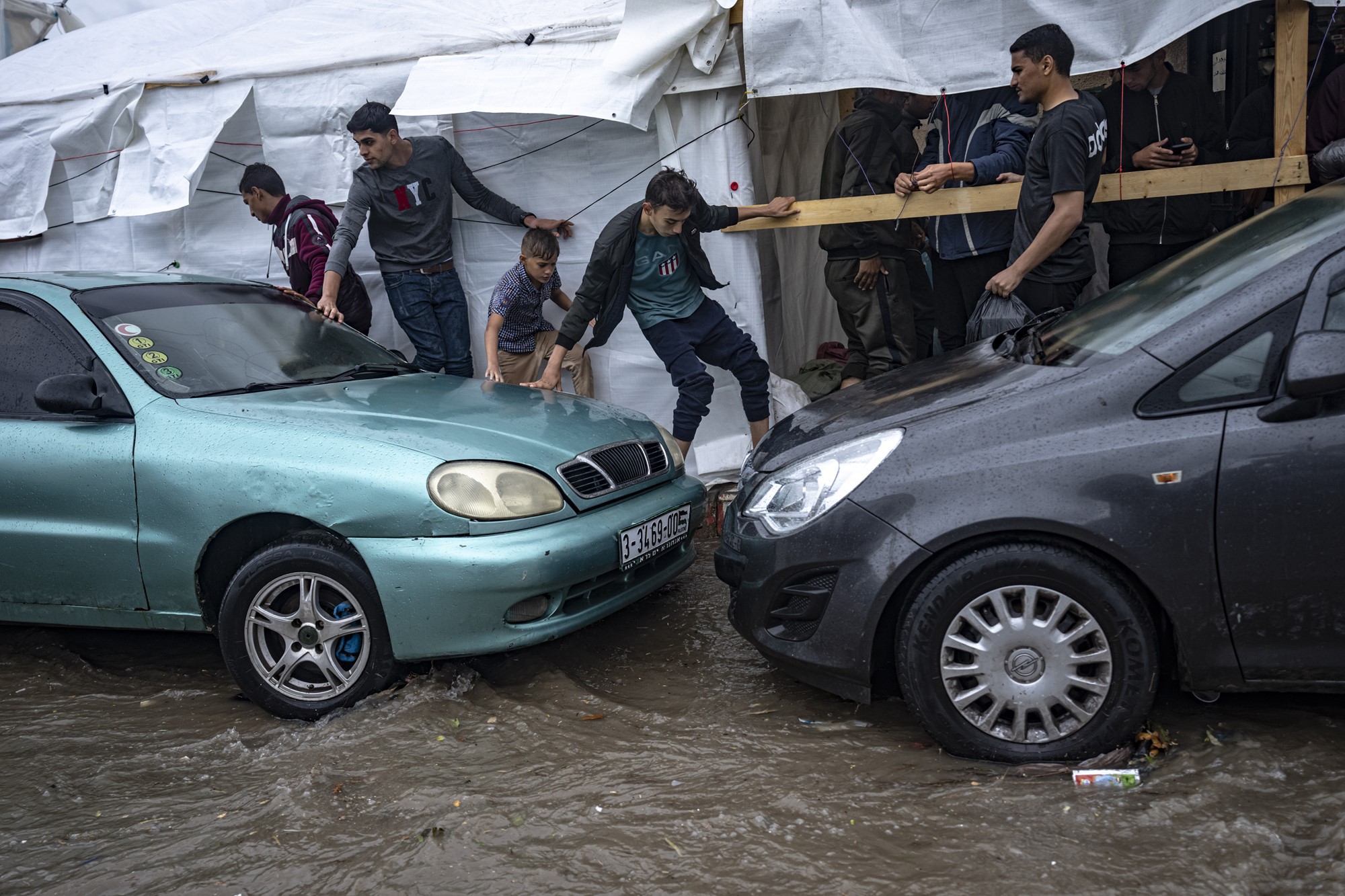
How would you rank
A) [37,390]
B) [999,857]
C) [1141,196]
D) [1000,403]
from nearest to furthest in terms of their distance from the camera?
1. [999,857]
2. [1000,403]
3. [37,390]
4. [1141,196]

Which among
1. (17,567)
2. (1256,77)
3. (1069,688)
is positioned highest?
(1256,77)

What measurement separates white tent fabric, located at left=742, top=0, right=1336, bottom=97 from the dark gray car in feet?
7.51

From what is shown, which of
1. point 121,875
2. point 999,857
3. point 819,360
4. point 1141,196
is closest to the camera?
point 999,857

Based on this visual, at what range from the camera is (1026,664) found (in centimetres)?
286

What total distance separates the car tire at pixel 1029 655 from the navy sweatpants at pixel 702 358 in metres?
2.88

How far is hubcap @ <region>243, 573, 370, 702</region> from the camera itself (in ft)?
11.6

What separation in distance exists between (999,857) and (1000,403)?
1.20 meters

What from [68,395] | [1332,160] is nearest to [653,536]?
[68,395]

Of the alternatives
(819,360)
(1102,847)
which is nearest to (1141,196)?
(819,360)

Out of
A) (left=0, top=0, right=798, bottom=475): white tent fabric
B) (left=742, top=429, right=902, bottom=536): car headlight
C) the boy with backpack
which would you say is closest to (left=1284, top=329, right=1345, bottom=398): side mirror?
(left=742, top=429, right=902, bottom=536): car headlight

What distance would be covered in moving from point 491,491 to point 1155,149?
12.7ft

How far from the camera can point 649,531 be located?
12.8 feet

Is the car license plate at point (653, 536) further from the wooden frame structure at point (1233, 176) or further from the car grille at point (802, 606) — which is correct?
the wooden frame structure at point (1233, 176)

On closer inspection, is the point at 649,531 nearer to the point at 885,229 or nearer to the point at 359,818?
the point at 359,818
